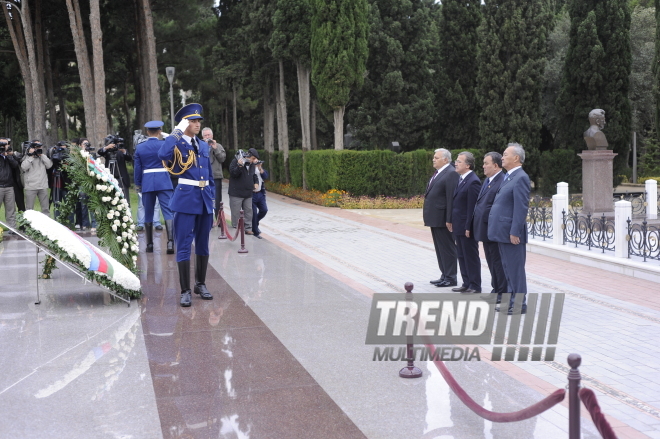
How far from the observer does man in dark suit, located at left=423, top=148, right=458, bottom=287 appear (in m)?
8.87

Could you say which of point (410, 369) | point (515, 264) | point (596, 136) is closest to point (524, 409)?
point (410, 369)

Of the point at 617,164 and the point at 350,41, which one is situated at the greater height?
the point at 350,41

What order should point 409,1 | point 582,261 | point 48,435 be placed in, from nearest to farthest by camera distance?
point 48,435, point 582,261, point 409,1

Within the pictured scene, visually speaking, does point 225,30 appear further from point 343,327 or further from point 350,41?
point 343,327

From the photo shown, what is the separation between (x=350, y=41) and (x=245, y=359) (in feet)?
64.2

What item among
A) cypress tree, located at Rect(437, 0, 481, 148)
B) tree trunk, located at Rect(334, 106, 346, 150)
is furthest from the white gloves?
cypress tree, located at Rect(437, 0, 481, 148)

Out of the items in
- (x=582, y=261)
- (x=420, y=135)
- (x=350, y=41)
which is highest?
(x=350, y=41)

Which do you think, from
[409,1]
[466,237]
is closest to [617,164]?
[409,1]

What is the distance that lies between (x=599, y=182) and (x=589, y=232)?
6187 mm

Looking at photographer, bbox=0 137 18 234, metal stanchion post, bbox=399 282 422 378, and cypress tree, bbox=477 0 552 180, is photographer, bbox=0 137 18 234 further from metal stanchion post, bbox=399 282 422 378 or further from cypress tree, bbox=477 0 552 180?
cypress tree, bbox=477 0 552 180

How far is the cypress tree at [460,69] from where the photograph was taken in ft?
97.9

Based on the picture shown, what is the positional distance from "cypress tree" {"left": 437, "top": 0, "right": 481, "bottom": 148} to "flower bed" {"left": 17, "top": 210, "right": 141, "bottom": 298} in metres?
23.6

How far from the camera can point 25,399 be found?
16.6 ft

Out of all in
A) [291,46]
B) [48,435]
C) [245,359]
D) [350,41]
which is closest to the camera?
[48,435]
